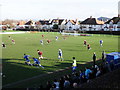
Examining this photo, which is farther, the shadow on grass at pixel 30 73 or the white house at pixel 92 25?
the white house at pixel 92 25

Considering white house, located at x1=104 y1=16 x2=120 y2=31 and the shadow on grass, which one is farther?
white house, located at x1=104 y1=16 x2=120 y2=31

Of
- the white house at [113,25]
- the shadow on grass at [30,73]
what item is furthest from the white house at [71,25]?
the shadow on grass at [30,73]

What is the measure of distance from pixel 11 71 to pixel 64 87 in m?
6.86

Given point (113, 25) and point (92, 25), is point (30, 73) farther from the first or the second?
point (92, 25)

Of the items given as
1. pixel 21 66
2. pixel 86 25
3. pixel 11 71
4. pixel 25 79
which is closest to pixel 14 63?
pixel 21 66

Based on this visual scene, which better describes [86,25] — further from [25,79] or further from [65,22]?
[25,79]

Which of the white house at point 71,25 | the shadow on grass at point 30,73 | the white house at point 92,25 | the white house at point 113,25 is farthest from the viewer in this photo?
the white house at point 71,25

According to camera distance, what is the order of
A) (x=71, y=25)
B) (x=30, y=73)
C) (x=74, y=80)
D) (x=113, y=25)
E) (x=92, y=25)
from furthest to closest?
(x=71, y=25) → (x=92, y=25) → (x=113, y=25) → (x=30, y=73) → (x=74, y=80)

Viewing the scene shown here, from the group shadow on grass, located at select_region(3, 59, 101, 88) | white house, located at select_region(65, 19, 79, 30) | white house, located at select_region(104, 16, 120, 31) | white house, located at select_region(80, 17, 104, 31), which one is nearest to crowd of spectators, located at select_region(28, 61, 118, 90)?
shadow on grass, located at select_region(3, 59, 101, 88)

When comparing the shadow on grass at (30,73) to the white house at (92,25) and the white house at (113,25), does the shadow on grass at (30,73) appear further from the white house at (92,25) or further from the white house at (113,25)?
the white house at (92,25)

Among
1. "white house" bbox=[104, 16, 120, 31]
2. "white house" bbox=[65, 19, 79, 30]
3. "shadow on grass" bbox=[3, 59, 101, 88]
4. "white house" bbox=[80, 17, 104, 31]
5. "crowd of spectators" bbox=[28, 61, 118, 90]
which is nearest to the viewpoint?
"crowd of spectators" bbox=[28, 61, 118, 90]

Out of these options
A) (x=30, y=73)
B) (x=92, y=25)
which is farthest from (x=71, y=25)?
(x=30, y=73)

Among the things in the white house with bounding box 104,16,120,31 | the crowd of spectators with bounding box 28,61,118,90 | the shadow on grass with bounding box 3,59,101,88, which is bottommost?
the shadow on grass with bounding box 3,59,101,88

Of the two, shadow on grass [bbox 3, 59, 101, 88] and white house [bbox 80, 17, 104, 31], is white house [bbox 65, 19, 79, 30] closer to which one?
white house [bbox 80, 17, 104, 31]
